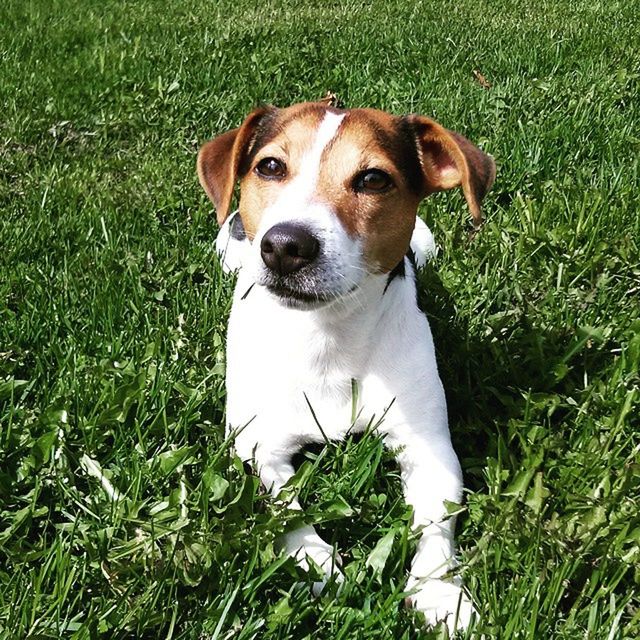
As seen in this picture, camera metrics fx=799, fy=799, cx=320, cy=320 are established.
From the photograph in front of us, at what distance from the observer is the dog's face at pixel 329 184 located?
2.56m

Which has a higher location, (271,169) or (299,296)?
(271,169)

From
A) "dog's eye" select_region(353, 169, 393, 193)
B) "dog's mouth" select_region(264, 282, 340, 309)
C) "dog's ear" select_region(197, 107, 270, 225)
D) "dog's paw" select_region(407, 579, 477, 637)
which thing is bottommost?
"dog's paw" select_region(407, 579, 477, 637)

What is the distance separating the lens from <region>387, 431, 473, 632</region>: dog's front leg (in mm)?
2432

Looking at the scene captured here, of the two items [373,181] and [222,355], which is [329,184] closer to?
[373,181]

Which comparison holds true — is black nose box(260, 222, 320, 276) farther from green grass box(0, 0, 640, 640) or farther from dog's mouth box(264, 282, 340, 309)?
green grass box(0, 0, 640, 640)

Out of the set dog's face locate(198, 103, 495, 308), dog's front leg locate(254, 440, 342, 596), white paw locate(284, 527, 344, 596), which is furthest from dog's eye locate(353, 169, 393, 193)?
white paw locate(284, 527, 344, 596)

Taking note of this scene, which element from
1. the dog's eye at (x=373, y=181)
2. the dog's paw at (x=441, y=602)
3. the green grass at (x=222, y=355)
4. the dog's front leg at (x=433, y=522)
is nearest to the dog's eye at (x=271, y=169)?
the dog's eye at (x=373, y=181)

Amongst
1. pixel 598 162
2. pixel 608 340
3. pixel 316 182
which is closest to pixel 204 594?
pixel 316 182

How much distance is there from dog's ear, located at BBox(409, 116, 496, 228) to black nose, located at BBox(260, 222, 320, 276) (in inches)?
27.6

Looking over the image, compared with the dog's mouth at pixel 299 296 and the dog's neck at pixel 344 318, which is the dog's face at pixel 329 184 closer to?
the dog's mouth at pixel 299 296

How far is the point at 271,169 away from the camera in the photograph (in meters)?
2.90

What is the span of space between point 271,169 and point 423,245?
65.3 inches

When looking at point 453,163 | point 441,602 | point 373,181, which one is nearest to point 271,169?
point 373,181

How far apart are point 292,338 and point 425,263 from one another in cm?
155
